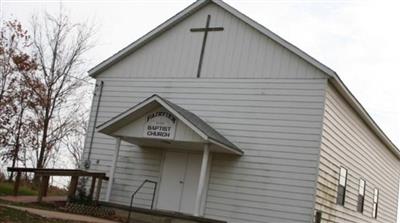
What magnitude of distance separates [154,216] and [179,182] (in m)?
2.26

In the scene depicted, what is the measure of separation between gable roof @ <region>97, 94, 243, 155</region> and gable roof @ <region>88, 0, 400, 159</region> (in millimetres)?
3408

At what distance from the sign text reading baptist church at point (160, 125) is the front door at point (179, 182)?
193cm

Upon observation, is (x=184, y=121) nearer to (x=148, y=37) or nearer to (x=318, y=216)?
(x=318, y=216)

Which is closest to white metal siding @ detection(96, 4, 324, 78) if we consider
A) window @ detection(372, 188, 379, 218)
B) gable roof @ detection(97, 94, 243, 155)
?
gable roof @ detection(97, 94, 243, 155)

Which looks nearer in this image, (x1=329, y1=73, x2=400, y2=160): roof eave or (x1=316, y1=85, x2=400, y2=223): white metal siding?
(x1=316, y1=85, x2=400, y2=223): white metal siding

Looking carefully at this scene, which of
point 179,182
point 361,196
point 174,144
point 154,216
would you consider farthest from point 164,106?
point 361,196

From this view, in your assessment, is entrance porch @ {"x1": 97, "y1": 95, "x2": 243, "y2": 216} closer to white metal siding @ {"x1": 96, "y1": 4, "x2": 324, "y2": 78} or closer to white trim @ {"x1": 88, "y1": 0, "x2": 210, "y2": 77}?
white metal siding @ {"x1": 96, "y1": 4, "x2": 324, "y2": 78}

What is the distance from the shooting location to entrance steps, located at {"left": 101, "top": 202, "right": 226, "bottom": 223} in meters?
15.1

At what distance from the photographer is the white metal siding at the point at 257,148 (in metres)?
15.8

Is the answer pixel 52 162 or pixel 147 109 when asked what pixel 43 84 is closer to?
pixel 52 162

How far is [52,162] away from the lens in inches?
1391

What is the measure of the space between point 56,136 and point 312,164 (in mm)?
19907

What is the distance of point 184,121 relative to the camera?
1545 cm

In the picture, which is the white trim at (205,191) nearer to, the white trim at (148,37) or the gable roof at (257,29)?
the gable roof at (257,29)
